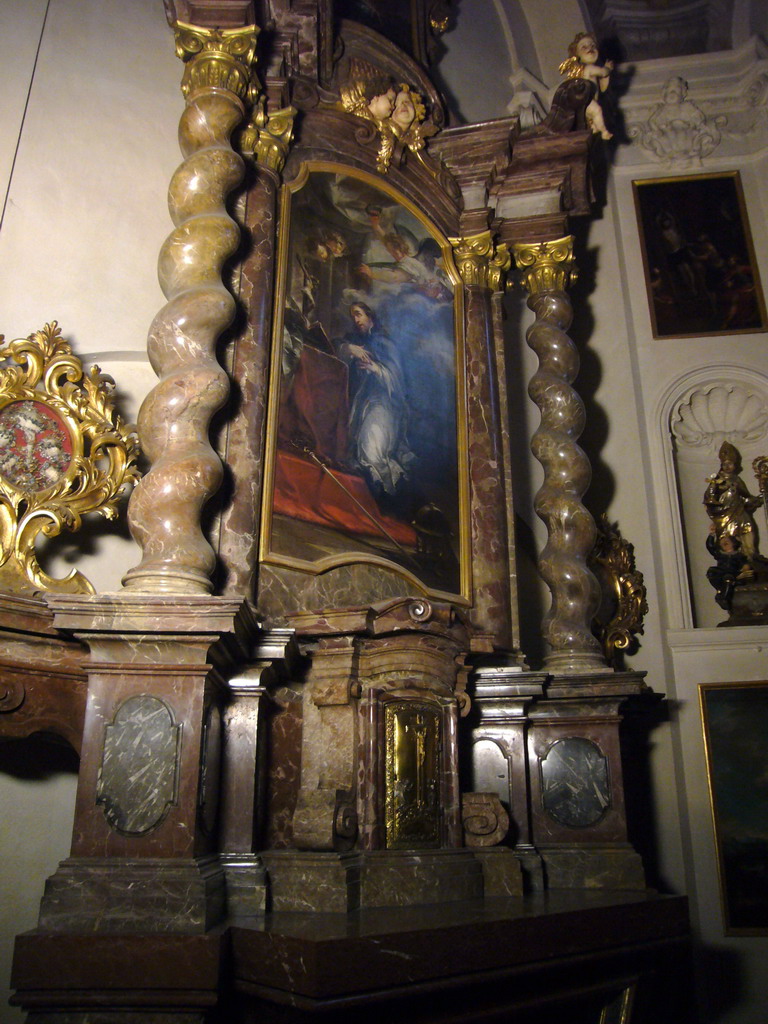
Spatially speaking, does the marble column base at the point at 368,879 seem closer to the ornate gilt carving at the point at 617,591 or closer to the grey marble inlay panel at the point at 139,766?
the grey marble inlay panel at the point at 139,766

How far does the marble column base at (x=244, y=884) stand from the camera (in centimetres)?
393

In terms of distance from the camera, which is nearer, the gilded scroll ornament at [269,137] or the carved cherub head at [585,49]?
the gilded scroll ornament at [269,137]

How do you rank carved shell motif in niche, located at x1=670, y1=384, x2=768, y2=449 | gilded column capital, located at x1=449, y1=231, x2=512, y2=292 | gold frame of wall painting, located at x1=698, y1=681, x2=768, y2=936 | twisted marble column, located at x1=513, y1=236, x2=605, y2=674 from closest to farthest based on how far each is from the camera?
twisted marble column, located at x1=513, y1=236, x2=605, y2=674
gold frame of wall painting, located at x1=698, y1=681, x2=768, y2=936
gilded column capital, located at x1=449, y1=231, x2=512, y2=292
carved shell motif in niche, located at x1=670, y1=384, x2=768, y2=449

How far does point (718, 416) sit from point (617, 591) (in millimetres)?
2071

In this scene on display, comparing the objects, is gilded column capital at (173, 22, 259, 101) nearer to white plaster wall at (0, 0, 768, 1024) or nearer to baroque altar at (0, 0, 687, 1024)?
baroque altar at (0, 0, 687, 1024)

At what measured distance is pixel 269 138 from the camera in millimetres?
5781

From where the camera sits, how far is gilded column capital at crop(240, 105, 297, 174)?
5707 mm

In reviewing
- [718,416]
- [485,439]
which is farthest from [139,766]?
[718,416]

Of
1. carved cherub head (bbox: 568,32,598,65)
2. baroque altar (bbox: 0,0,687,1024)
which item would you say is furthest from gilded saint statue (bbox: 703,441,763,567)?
carved cherub head (bbox: 568,32,598,65)

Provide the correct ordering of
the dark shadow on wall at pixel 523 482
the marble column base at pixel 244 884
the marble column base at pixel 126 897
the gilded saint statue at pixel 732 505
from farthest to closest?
1. the gilded saint statue at pixel 732 505
2. the dark shadow on wall at pixel 523 482
3. the marble column base at pixel 244 884
4. the marble column base at pixel 126 897

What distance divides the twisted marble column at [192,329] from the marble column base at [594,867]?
2.58m

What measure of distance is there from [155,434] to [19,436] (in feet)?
2.29

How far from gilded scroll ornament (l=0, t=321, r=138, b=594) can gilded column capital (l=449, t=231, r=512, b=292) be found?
10.3ft

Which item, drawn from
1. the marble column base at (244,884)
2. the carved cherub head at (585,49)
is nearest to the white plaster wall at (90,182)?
the marble column base at (244,884)
